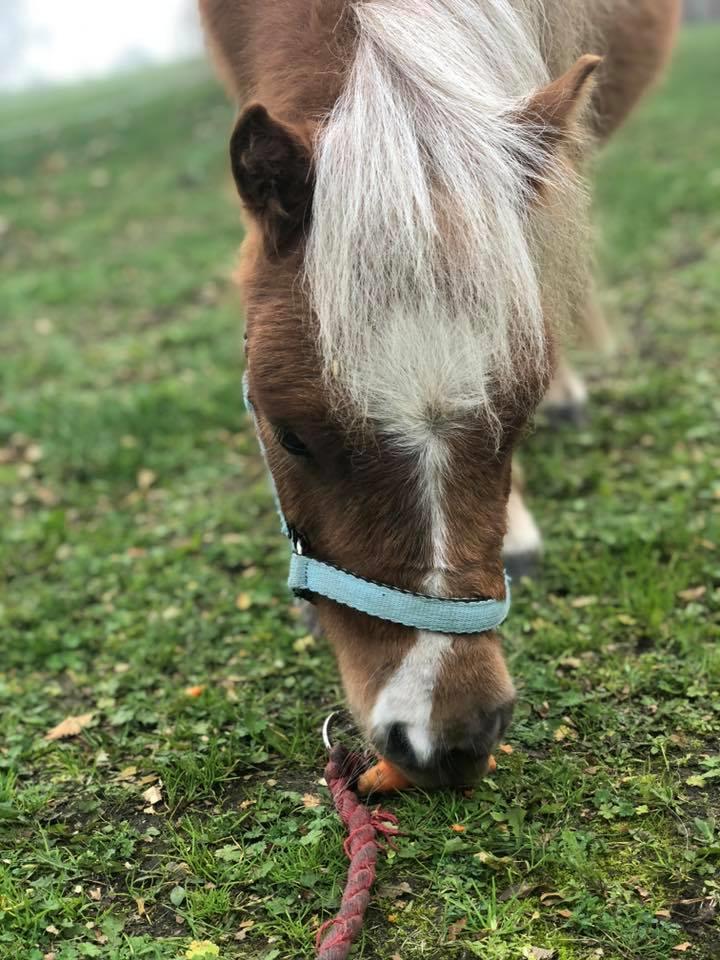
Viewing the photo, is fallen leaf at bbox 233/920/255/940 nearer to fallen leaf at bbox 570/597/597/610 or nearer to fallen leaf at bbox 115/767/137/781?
fallen leaf at bbox 115/767/137/781

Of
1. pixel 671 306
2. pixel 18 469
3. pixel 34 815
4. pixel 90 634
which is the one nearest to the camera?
pixel 34 815

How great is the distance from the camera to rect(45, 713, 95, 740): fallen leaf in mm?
2940

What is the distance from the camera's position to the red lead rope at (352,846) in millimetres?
2039

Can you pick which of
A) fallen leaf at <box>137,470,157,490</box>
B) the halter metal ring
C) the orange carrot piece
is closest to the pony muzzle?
the orange carrot piece

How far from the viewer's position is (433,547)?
213 centimetres

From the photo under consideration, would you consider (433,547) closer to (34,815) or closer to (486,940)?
(486,940)

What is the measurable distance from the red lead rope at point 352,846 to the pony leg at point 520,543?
119 cm

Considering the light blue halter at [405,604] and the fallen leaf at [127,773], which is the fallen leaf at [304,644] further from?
the light blue halter at [405,604]

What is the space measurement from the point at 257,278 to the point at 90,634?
5.85ft

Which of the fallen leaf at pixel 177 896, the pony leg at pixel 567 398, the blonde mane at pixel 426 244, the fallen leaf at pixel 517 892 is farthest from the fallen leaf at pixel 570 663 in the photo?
the pony leg at pixel 567 398

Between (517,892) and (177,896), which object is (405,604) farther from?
(177,896)

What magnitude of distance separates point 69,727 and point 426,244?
6.28 ft

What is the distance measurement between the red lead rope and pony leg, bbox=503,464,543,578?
3.91 ft

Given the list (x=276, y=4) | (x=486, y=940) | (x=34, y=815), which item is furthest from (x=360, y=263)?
(x=34, y=815)
